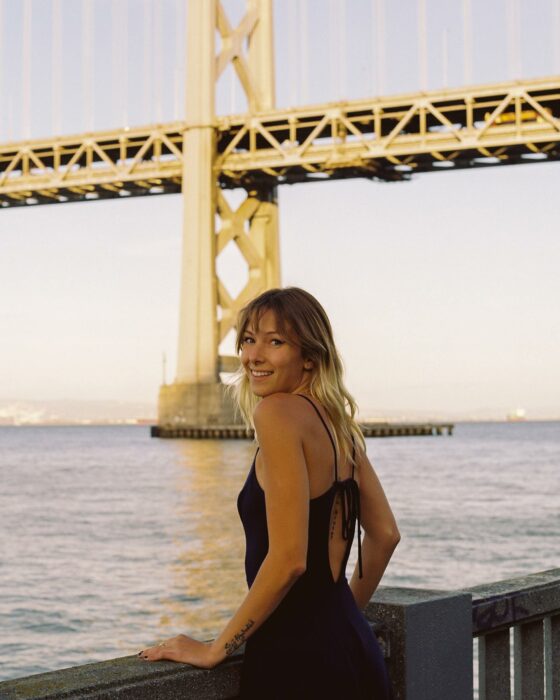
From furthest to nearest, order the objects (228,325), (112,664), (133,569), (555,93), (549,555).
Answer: (228,325)
(555,93)
(549,555)
(133,569)
(112,664)

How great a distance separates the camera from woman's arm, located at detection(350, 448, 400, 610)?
100 inches

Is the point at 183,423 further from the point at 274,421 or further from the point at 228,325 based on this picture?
the point at 274,421

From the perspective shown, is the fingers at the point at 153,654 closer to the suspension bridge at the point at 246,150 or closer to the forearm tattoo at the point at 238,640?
the forearm tattoo at the point at 238,640

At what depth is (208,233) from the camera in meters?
56.2

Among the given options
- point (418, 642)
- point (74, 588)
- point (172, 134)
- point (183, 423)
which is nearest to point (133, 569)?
point (74, 588)

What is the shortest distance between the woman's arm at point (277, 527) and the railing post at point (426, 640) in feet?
1.80

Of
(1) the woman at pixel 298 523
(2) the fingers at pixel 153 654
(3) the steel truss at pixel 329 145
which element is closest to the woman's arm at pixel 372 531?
(1) the woman at pixel 298 523

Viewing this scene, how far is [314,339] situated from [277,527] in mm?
437

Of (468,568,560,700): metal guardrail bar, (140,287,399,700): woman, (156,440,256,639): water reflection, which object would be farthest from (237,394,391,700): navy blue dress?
(156,440,256,639): water reflection

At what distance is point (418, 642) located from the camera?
9.07 ft

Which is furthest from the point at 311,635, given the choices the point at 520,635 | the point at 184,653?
the point at 520,635

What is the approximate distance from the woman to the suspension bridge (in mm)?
50168

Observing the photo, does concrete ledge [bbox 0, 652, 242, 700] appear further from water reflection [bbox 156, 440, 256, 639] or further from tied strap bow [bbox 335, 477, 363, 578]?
water reflection [bbox 156, 440, 256, 639]

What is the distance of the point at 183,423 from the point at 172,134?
15.1 metres
